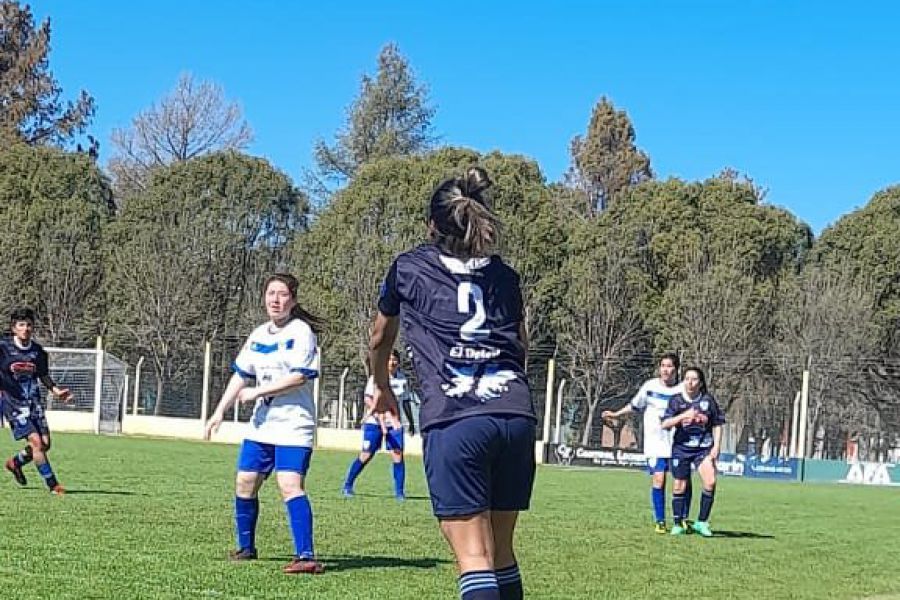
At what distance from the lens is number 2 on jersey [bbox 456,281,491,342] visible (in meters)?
4.97

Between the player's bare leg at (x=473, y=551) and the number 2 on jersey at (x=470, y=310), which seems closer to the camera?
the player's bare leg at (x=473, y=551)

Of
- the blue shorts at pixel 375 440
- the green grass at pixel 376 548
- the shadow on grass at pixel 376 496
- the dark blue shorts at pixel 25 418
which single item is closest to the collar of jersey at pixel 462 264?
the green grass at pixel 376 548

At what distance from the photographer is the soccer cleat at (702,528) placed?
525 inches

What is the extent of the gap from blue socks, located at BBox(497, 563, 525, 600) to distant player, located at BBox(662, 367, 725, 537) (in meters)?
8.38

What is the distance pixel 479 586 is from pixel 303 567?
3.94 m

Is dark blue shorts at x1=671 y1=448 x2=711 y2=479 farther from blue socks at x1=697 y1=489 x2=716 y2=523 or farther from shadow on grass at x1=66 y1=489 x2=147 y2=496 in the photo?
shadow on grass at x1=66 y1=489 x2=147 y2=496

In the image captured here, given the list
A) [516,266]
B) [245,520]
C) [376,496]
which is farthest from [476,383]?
[516,266]

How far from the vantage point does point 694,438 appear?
44.8 ft

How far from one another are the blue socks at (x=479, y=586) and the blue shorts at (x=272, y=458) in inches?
162

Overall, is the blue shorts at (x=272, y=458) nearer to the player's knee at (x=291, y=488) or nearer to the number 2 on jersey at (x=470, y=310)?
the player's knee at (x=291, y=488)

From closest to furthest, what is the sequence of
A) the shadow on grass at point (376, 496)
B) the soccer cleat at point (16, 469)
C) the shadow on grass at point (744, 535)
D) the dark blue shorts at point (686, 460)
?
1. the shadow on grass at point (744, 535)
2. the dark blue shorts at point (686, 460)
3. the soccer cleat at point (16, 469)
4. the shadow on grass at point (376, 496)

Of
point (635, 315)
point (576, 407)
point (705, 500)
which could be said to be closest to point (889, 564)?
point (705, 500)

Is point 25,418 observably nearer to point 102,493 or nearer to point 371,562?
point 102,493

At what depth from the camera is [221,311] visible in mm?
50625
